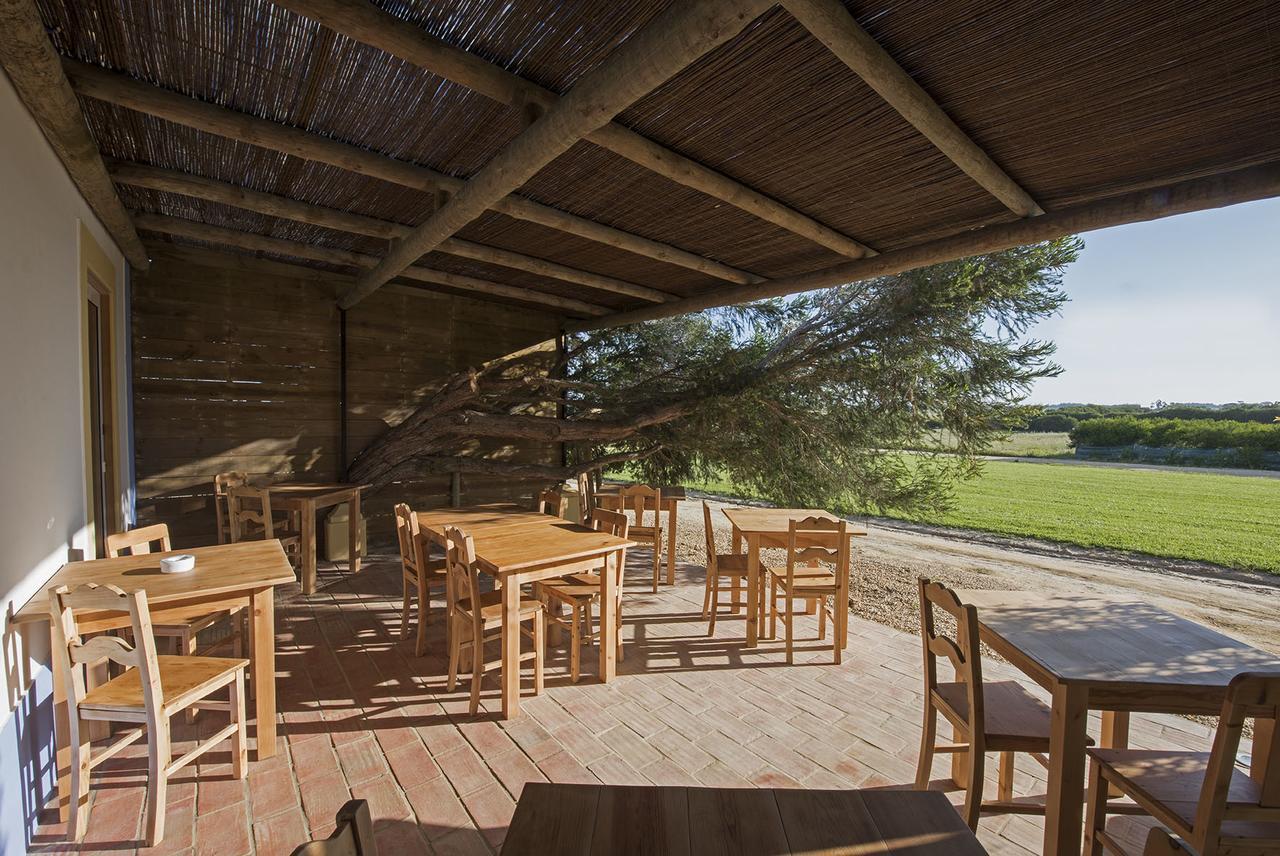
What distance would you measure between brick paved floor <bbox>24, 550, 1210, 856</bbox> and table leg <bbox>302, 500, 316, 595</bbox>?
3.09 feet

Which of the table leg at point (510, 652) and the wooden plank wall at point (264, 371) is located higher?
the wooden plank wall at point (264, 371)

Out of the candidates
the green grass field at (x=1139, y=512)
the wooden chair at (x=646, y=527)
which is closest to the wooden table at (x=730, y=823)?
the wooden chair at (x=646, y=527)

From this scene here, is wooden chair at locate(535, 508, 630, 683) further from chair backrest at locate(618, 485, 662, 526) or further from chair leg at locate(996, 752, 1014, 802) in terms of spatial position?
chair leg at locate(996, 752, 1014, 802)

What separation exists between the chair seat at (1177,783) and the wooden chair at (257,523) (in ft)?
17.7

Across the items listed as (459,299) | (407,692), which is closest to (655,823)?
(407,692)

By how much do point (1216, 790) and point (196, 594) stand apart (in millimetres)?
3549

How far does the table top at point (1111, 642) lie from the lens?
1812 millimetres

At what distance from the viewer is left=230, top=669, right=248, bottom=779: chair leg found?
2455 mm

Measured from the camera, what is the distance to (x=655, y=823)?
1192mm

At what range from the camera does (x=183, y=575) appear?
2.64 meters

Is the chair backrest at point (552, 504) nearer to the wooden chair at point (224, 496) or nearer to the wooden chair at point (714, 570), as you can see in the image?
the wooden chair at point (714, 570)

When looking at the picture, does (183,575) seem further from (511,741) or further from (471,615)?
(511,741)

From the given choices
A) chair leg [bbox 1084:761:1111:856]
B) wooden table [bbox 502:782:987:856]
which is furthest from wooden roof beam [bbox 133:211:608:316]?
chair leg [bbox 1084:761:1111:856]

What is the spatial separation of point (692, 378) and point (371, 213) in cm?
343
